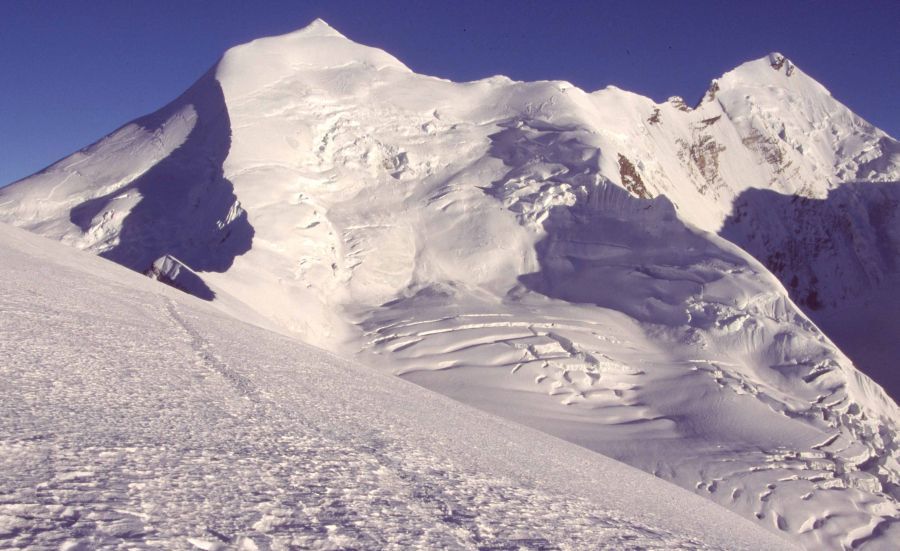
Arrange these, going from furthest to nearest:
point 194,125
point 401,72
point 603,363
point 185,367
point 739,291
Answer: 1. point 401,72
2. point 194,125
3. point 739,291
4. point 603,363
5. point 185,367

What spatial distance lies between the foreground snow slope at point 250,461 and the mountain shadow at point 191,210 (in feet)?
43.0

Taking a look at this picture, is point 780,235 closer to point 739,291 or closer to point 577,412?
point 739,291

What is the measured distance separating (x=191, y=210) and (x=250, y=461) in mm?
19932

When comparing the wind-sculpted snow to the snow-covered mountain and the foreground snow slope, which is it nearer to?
the snow-covered mountain

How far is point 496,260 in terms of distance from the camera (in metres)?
22.7

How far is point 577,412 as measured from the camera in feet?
54.3

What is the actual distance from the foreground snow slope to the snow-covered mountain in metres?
7.13

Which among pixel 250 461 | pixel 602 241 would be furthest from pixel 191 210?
pixel 250 461

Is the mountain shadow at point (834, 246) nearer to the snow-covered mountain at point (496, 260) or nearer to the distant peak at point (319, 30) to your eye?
the snow-covered mountain at point (496, 260)

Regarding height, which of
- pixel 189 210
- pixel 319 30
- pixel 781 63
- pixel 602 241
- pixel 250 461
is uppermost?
pixel 781 63

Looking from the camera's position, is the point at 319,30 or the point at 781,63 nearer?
the point at 319,30

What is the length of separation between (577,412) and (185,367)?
39.8 ft

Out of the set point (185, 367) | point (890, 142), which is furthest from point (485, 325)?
point (890, 142)

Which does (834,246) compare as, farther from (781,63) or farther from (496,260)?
(496,260)
